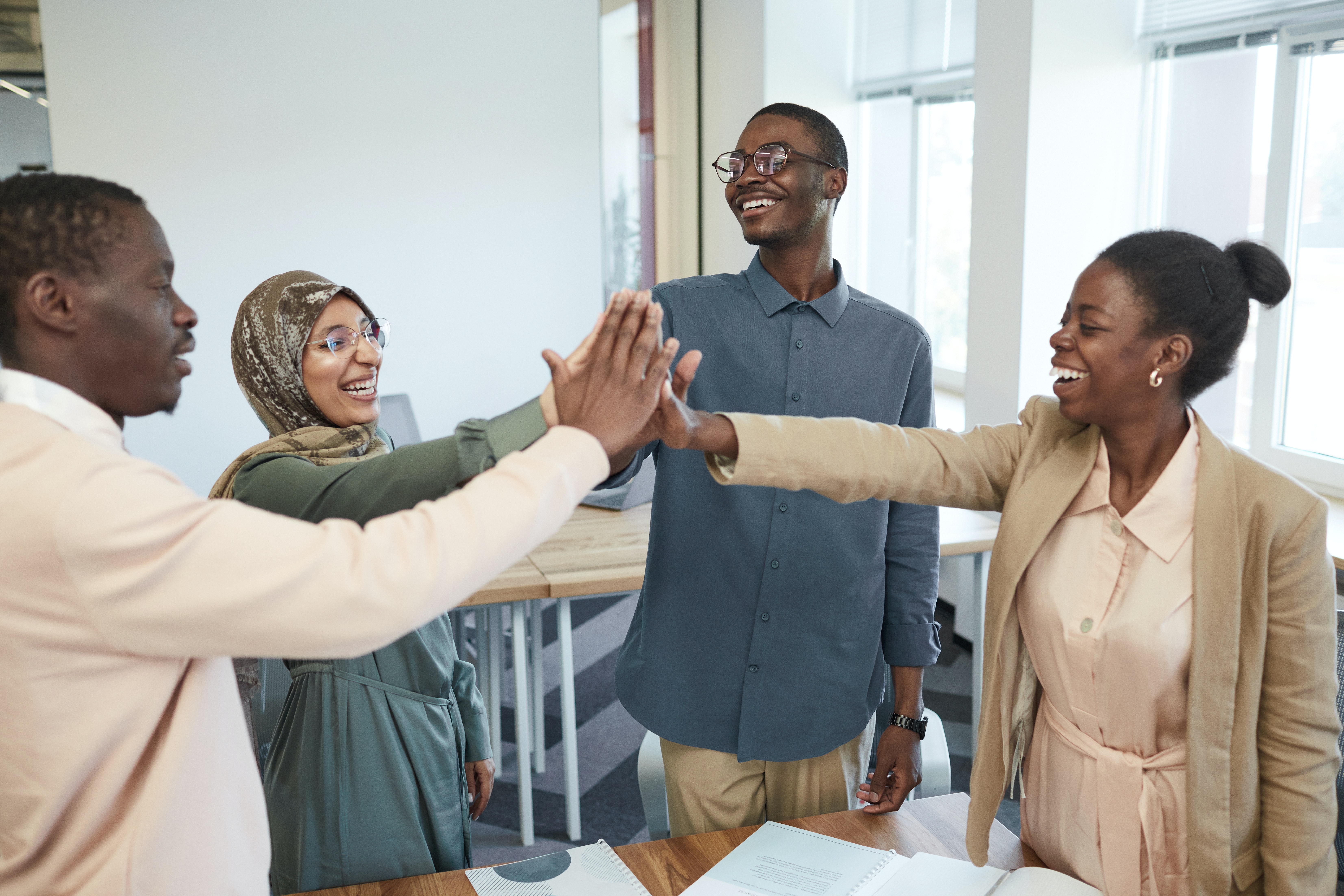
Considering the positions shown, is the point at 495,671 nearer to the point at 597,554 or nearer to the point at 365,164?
the point at 597,554

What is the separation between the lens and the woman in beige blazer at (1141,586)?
124 cm

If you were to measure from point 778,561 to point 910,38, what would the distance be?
12.7 ft

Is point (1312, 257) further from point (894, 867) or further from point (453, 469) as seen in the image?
point (453, 469)

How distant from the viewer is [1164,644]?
125 centimetres

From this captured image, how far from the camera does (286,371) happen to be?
5.25ft

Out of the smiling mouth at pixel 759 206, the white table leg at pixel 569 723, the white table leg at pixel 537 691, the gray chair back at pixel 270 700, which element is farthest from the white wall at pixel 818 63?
the gray chair back at pixel 270 700

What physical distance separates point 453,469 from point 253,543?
0.42m

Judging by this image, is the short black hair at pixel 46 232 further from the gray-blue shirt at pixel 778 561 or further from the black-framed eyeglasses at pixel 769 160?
the black-framed eyeglasses at pixel 769 160

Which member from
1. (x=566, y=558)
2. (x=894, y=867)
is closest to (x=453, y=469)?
(x=894, y=867)

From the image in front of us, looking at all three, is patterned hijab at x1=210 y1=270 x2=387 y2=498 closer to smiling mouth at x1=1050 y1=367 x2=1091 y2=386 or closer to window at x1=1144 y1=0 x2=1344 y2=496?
smiling mouth at x1=1050 y1=367 x2=1091 y2=386

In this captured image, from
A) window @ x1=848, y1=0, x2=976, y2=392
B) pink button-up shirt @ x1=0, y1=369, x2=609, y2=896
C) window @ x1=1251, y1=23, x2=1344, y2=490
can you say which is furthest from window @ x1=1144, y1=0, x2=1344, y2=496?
pink button-up shirt @ x1=0, y1=369, x2=609, y2=896

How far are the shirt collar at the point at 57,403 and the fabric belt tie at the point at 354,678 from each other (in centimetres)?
72

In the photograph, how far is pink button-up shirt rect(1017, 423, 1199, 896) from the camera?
1.27 m

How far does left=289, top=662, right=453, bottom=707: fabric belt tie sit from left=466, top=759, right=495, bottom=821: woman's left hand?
0.32m
